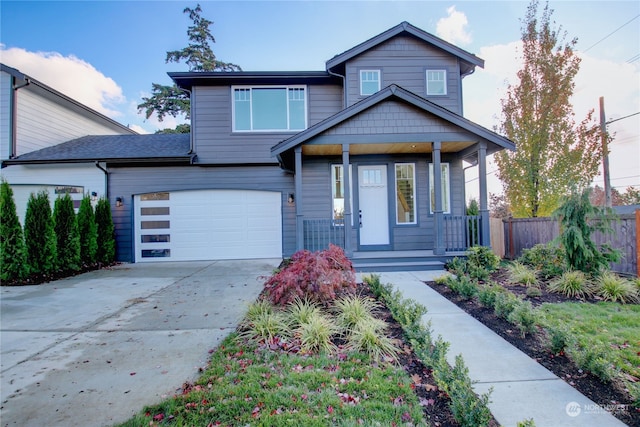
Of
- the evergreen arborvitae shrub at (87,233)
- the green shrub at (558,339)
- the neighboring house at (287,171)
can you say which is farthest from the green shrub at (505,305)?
the evergreen arborvitae shrub at (87,233)

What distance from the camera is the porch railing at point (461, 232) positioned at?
7.45m

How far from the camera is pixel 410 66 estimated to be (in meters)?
9.09

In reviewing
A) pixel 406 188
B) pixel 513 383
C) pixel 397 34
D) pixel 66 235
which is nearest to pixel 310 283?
pixel 513 383

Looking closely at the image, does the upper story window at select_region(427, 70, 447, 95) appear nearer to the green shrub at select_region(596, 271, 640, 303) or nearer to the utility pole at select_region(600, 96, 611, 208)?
the utility pole at select_region(600, 96, 611, 208)

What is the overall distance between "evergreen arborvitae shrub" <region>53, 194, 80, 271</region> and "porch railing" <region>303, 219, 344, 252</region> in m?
6.14

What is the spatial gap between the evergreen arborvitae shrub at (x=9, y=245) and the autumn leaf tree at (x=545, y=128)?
13.9m

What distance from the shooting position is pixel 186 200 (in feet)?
31.4

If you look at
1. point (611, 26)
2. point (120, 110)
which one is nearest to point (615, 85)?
point (611, 26)

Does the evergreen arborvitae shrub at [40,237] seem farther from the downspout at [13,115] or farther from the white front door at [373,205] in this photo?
the white front door at [373,205]

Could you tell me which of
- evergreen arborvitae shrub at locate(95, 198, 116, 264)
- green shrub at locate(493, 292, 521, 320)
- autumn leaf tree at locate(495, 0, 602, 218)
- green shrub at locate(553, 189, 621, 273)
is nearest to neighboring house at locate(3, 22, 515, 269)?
evergreen arborvitae shrub at locate(95, 198, 116, 264)

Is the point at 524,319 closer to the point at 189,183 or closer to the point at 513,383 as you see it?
the point at 513,383

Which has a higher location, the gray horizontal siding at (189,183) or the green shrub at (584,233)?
the gray horizontal siding at (189,183)

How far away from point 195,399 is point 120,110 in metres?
22.5

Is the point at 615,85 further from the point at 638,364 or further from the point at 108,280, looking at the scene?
the point at 108,280
